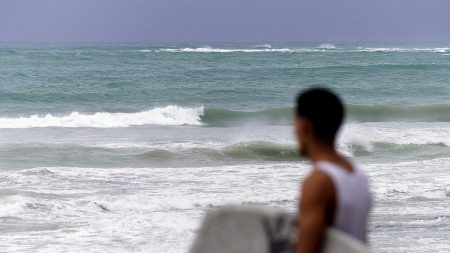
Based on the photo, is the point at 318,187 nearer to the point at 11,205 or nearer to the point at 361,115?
the point at 11,205

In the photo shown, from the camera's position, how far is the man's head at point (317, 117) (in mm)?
2730

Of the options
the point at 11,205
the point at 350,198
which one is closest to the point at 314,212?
the point at 350,198

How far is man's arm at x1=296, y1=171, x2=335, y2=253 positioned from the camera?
8.45ft

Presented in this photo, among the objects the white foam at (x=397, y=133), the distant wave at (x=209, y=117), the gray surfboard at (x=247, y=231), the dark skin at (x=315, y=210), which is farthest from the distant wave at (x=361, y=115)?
the dark skin at (x=315, y=210)

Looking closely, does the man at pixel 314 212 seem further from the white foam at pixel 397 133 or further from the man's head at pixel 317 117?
the white foam at pixel 397 133

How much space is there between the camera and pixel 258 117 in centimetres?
3002

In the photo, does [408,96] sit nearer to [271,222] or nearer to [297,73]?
[297,73]

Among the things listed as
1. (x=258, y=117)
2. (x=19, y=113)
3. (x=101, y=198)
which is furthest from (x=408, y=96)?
(x=101, y=198)

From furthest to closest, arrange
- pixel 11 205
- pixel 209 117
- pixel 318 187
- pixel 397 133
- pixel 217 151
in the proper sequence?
1. pixel 209 117
2. pixel 397 133
3. pixel 217 151
4. pixel 11 205
5. pixel 318 187

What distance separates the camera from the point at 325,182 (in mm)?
2588

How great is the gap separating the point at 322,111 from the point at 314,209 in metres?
0.30

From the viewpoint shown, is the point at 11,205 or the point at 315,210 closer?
the point at 315,210

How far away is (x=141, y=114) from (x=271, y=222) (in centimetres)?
2687

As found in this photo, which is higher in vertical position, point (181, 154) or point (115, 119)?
point (181, 154)
